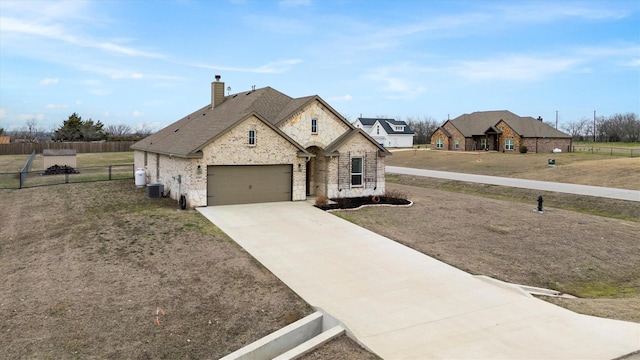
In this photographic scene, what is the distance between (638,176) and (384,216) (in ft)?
73.2

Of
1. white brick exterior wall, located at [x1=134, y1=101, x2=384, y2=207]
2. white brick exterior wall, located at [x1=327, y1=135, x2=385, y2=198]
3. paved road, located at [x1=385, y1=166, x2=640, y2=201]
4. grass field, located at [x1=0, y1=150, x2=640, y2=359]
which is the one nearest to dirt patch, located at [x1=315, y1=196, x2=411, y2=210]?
white brick exterior wall, located at [x1=327, y1=135, x2=385, y2=198]

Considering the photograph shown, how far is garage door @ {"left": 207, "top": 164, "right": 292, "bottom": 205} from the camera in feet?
65.6

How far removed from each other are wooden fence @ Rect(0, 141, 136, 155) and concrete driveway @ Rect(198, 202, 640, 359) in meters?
53.5

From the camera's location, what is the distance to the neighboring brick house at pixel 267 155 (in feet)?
65.0

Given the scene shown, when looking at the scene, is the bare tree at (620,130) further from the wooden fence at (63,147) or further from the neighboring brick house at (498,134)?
the wooden fence at (63,147)


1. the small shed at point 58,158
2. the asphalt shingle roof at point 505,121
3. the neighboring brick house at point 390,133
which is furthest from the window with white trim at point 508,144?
the small shed at point 58,158

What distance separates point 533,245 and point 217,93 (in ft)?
64.9

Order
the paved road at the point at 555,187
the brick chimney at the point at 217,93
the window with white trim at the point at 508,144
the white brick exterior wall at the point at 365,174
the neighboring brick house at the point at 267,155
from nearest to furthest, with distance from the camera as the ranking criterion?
the neighboring brick house at the point at 267,155, the white brick exterior wall at the point at 365,174, the paved road at the point at 555,187, the brick chimney at the point at 217,93, the window with white trim at the point at 508,144

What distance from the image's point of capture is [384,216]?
19156 millimetres

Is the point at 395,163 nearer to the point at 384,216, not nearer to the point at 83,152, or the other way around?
the point at 384,216

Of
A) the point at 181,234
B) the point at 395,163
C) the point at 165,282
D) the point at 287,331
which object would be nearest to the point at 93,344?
the point at 165,282

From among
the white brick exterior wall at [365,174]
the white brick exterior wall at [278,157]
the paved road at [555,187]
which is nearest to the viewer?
the white brick exterior wall at [278,157]

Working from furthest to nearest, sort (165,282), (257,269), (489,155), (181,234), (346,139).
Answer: (489,155)
(346,139)
(181,234)
(257,269)
(165,282)

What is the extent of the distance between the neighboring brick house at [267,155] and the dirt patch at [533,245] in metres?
3.43
